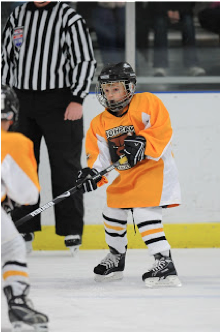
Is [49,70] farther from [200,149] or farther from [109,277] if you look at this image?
[200,149]

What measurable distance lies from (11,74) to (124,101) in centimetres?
15

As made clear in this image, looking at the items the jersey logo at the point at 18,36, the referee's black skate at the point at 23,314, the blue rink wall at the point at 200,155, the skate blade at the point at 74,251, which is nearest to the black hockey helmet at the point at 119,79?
the jersey logo at the point at 18,36

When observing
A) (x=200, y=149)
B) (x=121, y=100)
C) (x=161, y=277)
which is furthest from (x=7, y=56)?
(x=200, y=149)

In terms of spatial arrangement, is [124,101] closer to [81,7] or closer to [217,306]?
[217,306]

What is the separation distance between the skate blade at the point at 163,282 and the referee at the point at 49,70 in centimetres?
19

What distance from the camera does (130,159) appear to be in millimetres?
883

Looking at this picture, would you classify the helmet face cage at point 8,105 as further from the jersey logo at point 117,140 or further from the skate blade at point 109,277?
the skate blade at point 109,277

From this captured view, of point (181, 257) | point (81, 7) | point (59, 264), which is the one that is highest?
point (81, 7)

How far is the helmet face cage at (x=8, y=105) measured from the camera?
582mm

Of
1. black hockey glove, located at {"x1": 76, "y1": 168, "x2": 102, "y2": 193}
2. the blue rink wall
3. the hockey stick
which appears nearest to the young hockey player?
the hockey stick

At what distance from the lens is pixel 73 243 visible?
96 centimetres

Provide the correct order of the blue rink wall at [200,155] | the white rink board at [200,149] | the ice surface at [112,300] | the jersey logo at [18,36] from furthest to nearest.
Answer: the white rink board at [200,149] → the blue rink wall at [200,155] → the jersey logo at [18,36] → the ice surface at [112,300]

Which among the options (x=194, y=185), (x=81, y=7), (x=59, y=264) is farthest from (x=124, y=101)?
(x=194, y=185)

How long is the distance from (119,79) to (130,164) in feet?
0.36
